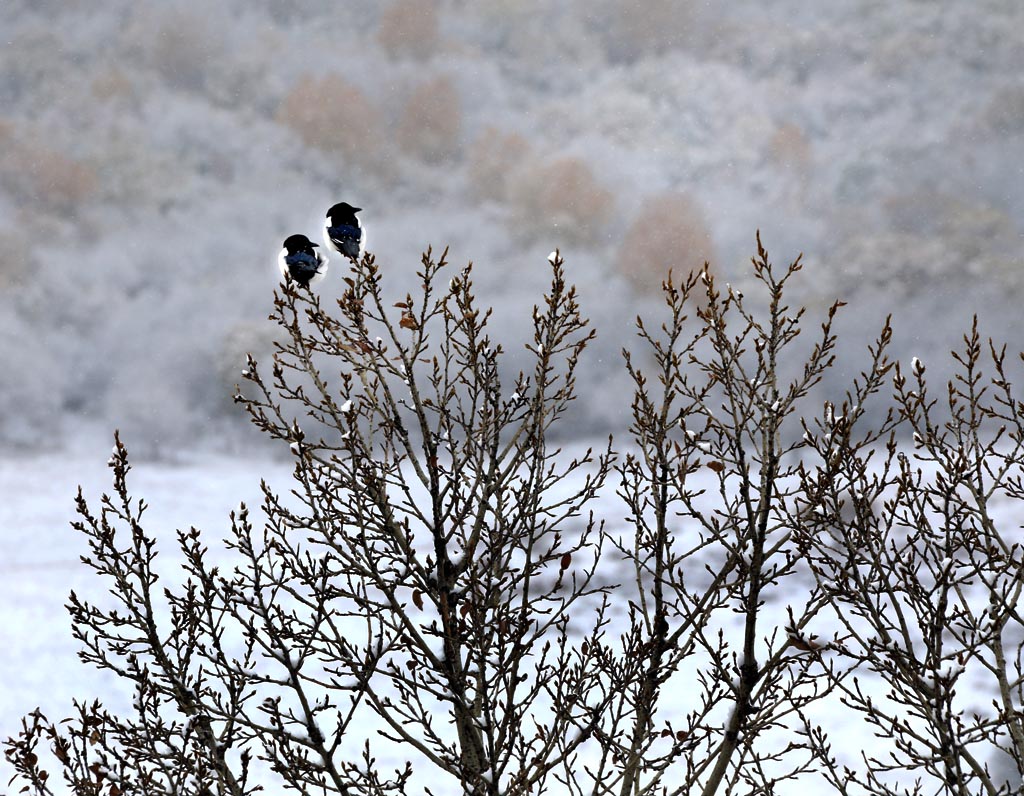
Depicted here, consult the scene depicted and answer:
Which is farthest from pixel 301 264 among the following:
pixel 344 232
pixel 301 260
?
pixel 344 232

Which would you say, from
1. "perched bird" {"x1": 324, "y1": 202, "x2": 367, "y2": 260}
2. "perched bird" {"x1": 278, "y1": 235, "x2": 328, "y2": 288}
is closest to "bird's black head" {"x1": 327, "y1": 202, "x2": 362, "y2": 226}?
"perched bird" {"x1": 324, "y1": 202, "x2": 367, "y2": 260}

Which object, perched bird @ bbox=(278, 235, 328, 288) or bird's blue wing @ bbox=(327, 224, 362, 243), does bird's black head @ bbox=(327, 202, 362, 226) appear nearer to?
bird's blue wing @ bbox=(327, 224, 362, 243)

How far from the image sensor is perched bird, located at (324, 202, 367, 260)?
7840mm

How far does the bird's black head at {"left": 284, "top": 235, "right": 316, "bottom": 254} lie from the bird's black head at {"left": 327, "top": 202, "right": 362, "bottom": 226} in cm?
29

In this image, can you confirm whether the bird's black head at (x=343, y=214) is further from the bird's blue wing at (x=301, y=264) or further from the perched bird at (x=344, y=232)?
the bird's blue wing at (x=301, y=264)

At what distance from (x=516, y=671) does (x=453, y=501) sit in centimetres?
145

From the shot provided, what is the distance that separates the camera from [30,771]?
802 centimetres

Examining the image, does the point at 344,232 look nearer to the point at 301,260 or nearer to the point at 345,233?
the point at 345,233

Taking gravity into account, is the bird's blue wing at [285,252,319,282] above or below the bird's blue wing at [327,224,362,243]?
below

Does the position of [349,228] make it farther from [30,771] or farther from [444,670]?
[30,771]

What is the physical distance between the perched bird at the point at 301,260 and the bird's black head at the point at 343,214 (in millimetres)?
321

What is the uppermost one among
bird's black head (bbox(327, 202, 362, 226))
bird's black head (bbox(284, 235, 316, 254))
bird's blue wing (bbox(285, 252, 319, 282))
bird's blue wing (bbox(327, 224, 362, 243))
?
bird's black head (bbox(327, 202, 362, 226))

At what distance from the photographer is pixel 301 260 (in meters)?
7.93

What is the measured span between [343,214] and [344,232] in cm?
21
